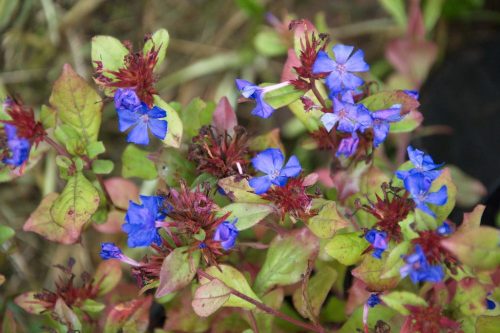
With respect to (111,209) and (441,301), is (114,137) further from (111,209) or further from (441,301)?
(441,301)

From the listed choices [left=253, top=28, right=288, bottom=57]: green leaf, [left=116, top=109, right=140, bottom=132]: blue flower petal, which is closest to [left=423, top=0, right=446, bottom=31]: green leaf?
[left=253, top=28, right=288, bottom=57]: green leaf

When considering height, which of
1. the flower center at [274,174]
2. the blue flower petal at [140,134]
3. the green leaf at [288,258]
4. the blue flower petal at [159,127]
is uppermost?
the blue flower petal at [159,127]

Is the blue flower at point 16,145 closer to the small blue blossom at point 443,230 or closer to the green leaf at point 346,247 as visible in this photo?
the green leaf at point 346,247

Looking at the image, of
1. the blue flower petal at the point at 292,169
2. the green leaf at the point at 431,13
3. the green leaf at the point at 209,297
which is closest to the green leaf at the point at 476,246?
the blue flower petal at the point at 292,169

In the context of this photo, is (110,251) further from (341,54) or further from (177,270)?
(341,54)

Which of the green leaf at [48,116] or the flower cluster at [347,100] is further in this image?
the green leaf at [48,116]

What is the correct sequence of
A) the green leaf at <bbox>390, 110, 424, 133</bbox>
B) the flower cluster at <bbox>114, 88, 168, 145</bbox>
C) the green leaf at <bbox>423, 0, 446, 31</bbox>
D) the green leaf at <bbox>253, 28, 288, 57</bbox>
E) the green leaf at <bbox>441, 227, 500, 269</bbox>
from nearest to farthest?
the green leaf at <bbox>441, 227, 500, 269</bbox>, the flower cluster at <bbox>114, 88, 168, 145</bbox>, the green leaf at <bbox>390, 110, 424, 133</bbox>, the green leaf at <bbox>253, 28, 288, 57</bbox>, the green leaf at <bbox>423, 0, 446, 31</bbox>

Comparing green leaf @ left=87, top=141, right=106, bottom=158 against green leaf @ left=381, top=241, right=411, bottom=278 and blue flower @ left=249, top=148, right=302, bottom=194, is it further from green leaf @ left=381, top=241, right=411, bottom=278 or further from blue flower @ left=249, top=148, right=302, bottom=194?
green leaf @ left=381, top=241, right=411, bottom=278

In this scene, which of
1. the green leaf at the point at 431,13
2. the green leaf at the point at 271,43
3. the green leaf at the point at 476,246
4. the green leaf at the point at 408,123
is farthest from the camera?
the green leaf at the point at 431,13

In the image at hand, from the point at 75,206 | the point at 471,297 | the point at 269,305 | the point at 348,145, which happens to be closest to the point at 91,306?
the point at 75,206
